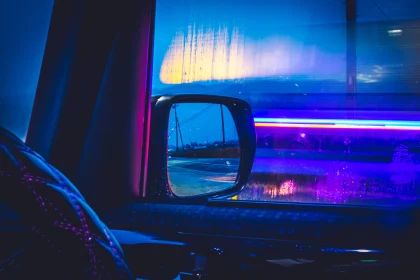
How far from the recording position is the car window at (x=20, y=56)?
6.72 feet

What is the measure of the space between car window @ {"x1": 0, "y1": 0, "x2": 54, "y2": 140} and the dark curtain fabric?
0.10 ft

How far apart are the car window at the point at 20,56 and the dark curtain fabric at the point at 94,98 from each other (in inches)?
1.3

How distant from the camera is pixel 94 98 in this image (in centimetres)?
213

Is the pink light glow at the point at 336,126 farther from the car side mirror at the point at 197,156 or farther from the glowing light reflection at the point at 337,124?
the car side mirror at the point at 197,156

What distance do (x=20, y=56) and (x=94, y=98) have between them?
0.34m

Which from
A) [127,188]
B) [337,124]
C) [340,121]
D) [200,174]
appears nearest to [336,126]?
[337,124]

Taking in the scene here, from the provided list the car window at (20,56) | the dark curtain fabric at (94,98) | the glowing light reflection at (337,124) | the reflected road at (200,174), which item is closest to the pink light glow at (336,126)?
the glowing light reflection at (337,124)

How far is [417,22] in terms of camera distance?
27.5 feet

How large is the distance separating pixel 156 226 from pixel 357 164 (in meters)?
6.13

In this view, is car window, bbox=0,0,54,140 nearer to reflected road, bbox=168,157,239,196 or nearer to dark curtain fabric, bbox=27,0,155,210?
dark curtain fabric, bbox=27,0,155,210

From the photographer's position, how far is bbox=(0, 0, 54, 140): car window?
2.05 m

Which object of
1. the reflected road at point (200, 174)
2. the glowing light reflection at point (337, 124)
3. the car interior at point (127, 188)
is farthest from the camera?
the glowing light reflection at point (337, 124)

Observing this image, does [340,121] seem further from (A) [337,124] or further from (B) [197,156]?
(B) [197,156]

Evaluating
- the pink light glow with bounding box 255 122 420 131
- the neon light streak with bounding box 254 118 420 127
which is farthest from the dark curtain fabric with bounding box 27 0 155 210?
the neon light streak with bounding box 254 118 420 127
